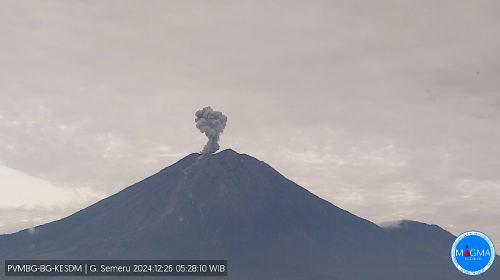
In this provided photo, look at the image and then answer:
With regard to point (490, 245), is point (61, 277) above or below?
above

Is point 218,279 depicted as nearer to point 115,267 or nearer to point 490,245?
point 115,267

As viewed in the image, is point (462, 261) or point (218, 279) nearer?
point (462, 261)

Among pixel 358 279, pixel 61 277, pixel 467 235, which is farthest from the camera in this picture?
pixel 358 279

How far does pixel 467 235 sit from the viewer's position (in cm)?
6688

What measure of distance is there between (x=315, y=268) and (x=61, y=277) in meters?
88.8

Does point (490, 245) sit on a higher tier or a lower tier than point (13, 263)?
lower

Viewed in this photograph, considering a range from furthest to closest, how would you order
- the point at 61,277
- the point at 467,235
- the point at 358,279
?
1. the point at 358,279
2. the point at 61,277
3. the point at 467,235

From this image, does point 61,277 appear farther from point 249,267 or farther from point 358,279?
point 358,279

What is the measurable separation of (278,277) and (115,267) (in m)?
59.1

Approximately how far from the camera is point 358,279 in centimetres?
19425

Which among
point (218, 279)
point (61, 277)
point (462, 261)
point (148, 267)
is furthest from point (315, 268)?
point (462, 261)

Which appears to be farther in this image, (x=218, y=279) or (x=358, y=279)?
(x=358, y=279)

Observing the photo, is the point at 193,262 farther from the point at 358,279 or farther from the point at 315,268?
the point at 358,279

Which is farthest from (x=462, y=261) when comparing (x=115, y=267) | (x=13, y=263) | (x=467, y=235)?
(x=13, y=263)
